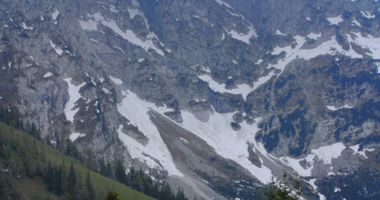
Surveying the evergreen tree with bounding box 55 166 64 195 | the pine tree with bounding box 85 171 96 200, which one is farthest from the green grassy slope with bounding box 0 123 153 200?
the evergreen tree with bounding box 55 166 64 195

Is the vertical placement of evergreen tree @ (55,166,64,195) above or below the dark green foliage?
below

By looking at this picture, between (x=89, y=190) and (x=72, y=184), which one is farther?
(x=89, y=190)

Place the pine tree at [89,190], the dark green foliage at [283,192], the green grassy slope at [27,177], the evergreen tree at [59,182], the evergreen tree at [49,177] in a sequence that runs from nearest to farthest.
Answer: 1. the dark green foliage at [283,192]
2. the green grassy slope at [27,177]
3. the evergreen tree at [59,182]
4. the evergreen tree at [49,177]
5. the pine tree at [89,190]

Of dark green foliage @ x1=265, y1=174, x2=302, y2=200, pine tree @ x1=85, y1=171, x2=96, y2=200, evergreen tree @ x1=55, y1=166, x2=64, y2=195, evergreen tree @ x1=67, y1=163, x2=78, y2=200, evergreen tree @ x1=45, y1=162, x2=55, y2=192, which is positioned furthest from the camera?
pine tree @ x1=85, y1=171, x2=96, y2=200

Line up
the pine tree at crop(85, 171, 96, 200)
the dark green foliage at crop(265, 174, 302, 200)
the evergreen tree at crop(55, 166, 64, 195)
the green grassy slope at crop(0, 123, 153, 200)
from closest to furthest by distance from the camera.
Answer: the dark green foliage at crop(265, 174, 302, 200), the green grassy slope at crop(0, 123, 153, 200), the evergreen tree at crop(55, 166, 64, 195), the pine tree at crop(85, 171, 96, 200)

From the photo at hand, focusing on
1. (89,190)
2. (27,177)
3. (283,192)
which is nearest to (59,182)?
(27,177)

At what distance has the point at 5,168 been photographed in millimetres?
179875

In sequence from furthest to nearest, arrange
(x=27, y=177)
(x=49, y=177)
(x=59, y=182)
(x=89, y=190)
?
(x=89, y=190) < (x=49, y=177) < (x=27, y=177) < (x=59, y=182)

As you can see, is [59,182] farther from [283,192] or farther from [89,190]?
[283,192]

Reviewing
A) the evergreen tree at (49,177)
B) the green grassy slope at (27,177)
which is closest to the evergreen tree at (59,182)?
the evergreen tree at (49,177)

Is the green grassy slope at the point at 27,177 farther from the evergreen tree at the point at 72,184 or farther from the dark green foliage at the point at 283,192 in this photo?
the dark green foliage at the point at 283,192

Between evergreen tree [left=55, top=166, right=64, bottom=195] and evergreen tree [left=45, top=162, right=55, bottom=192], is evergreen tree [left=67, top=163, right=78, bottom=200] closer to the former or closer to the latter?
evergreen tree [left=55, top=166, right=64, bottom=195]

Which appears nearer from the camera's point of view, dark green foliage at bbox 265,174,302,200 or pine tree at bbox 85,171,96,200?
dark green foliage at bbox 265,174,302,200

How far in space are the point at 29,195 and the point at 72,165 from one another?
23.8 meters
